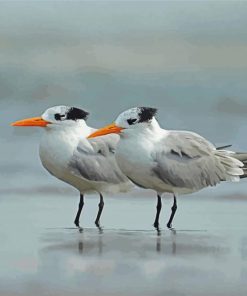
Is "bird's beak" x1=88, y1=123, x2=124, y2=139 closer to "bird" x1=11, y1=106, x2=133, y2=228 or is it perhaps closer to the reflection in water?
"bird" x1=11, y1=106, x2=133, y2=228

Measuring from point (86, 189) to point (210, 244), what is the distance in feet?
1.83

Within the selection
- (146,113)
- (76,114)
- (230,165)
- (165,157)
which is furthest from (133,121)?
(230,165)

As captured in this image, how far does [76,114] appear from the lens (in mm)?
4879

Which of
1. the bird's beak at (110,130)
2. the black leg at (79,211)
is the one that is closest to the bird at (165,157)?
the bird's beak at (110,130)

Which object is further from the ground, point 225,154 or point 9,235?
point 225,154

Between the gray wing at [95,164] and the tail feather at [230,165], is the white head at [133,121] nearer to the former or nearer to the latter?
the gray wing at [95,164]

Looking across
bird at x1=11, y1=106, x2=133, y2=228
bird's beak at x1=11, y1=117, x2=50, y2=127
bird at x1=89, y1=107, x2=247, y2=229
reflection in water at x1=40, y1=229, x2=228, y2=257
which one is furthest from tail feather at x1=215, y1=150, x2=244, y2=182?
bird's beak at x1=11, y1=117, x2=50, y2=127

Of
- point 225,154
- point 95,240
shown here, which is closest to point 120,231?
point 95,240

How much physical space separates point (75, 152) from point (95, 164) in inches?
3.3

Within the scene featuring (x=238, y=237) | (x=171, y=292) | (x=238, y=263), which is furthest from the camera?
(x=238, y=237)

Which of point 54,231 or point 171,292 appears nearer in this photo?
point 171,292

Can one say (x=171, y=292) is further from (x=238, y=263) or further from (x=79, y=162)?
(x=79, y=162)

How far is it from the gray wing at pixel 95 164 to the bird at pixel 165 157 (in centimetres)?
8

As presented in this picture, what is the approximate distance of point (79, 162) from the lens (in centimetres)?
484
